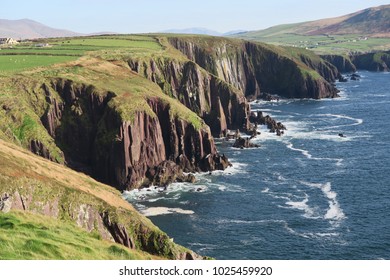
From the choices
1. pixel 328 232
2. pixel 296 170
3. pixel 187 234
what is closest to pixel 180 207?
pixel 187 234

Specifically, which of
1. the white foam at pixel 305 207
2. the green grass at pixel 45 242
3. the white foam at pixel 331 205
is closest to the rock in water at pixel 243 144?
the white foam at pixel 331 205

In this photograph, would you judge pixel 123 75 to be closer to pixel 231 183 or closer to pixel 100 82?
pixel 100 82

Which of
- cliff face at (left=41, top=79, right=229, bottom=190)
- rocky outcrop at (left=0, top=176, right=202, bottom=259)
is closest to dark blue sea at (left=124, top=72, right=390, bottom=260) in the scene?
cliff face at (left=41, top=79, right=229, bottom=190)

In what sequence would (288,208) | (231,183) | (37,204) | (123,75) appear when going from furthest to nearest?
(123,75) < (231,183) < (288,208) < (37,204)

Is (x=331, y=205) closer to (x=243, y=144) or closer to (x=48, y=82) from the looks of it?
(x=243, y=144)

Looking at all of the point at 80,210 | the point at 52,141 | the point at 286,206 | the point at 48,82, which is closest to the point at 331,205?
the point at 286,206
